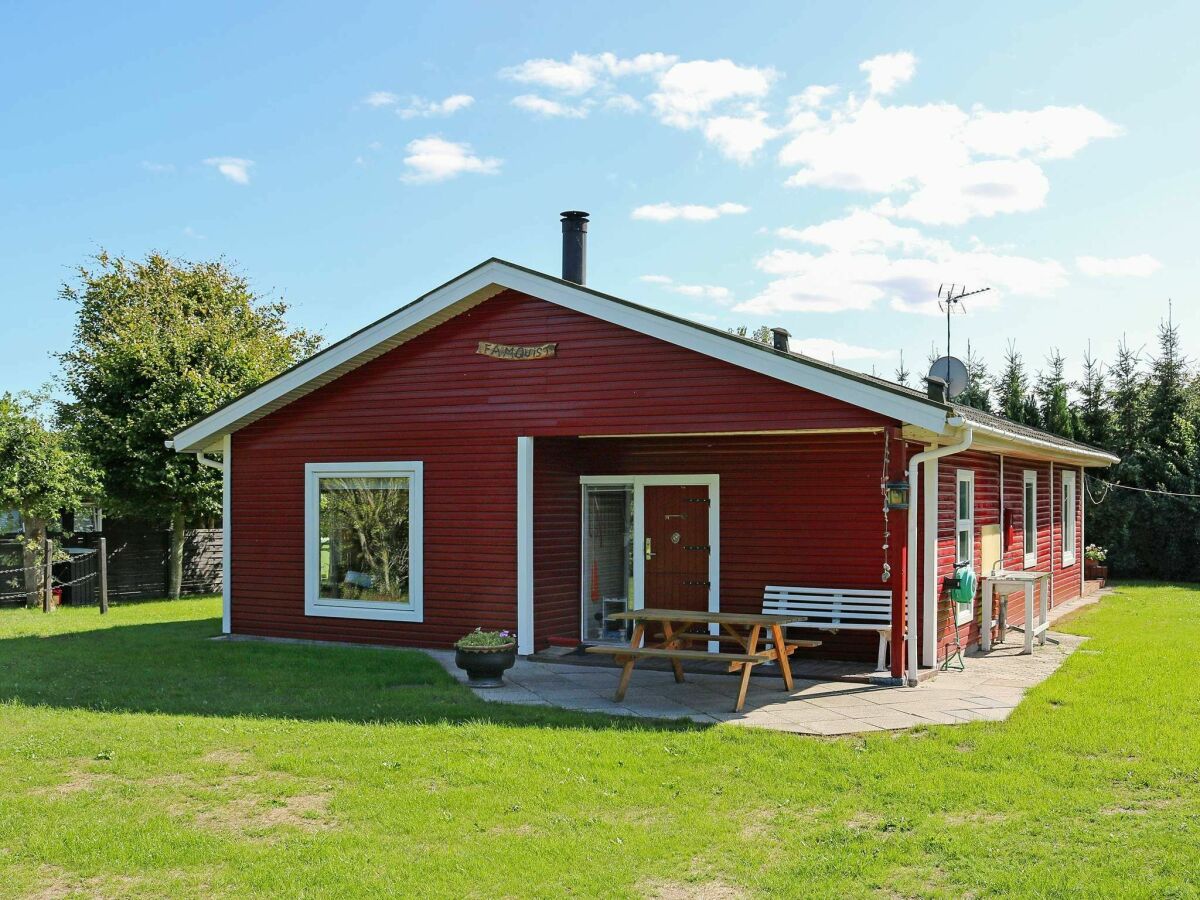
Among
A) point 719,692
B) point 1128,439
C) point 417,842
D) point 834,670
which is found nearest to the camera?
point 417,842

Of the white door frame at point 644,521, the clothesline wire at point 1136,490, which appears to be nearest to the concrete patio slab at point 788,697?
the white door frame at point 644,521

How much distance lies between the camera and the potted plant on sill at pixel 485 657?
9562 mm

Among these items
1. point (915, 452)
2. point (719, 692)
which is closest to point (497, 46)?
point (915, 452)

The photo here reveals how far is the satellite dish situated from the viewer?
1254cm

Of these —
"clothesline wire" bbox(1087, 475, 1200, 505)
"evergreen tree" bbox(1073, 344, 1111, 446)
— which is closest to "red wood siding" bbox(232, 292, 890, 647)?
"clothesline wire" bbox(1087, 475, 1200, 505)

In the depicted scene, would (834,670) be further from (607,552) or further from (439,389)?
(439,389)

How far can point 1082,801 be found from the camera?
19.9 ft

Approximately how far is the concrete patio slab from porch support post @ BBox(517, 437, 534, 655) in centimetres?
50

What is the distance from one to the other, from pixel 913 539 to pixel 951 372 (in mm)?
Answer: 3121

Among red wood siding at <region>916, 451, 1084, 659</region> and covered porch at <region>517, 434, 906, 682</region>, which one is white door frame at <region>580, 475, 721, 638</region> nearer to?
covered porch at <region>517, 434, 906, 682</region>

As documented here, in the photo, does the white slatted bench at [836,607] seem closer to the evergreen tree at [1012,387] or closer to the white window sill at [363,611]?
the white window sill at [363,611]

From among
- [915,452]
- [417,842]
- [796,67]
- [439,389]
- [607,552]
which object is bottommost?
[417,842]

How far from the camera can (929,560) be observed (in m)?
10.8

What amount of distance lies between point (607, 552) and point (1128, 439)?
1650 centimetres
